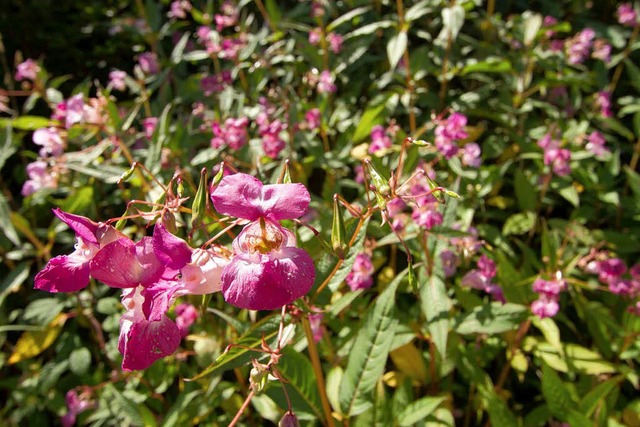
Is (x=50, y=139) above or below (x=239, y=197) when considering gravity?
below

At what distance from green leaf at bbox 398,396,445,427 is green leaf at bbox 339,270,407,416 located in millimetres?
242

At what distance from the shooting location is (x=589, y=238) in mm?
2188

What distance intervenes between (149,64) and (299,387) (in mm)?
2241

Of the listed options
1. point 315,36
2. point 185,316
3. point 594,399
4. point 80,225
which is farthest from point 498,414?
point 315,36

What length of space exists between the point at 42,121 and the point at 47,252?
2.14 feet

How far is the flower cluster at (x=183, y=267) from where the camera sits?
0.81 meters

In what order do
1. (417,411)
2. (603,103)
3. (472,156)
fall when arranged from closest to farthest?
(417,411) < (472,156) < (603,103)

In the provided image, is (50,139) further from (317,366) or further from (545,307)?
(545,307)

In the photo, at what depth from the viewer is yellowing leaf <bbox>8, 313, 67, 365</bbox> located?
2.32 meters

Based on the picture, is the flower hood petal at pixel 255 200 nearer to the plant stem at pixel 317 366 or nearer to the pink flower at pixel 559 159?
the plant stem at pixel 317 366

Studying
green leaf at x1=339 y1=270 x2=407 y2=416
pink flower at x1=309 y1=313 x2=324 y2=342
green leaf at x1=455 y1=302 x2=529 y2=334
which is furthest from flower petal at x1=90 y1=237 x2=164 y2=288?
green leaf at x1=455 y1=302 x2=529 y2=334

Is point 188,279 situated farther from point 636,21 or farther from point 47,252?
point 636,21

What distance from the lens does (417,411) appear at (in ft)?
5.08

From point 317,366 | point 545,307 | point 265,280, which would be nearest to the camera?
point 265,280
